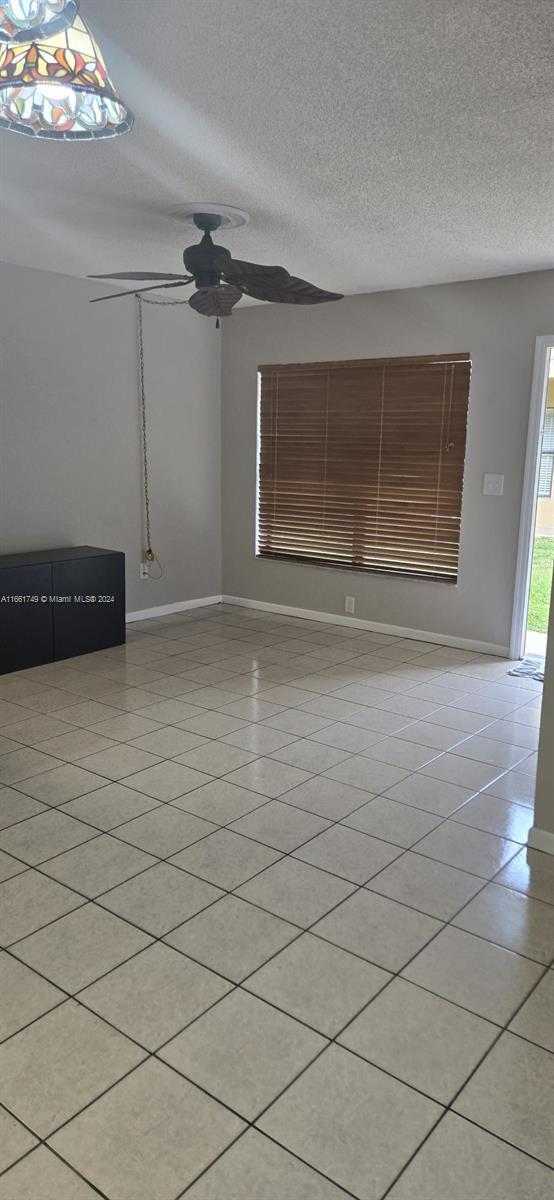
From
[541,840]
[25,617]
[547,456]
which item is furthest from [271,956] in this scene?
[547,456]

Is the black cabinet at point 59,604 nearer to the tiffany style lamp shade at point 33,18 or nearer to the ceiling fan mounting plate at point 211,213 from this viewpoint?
the ceiling fan mounting plate at point 211,213

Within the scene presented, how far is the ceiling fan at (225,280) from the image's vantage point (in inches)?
129

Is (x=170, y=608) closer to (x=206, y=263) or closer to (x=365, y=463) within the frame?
(x=365, y=463)

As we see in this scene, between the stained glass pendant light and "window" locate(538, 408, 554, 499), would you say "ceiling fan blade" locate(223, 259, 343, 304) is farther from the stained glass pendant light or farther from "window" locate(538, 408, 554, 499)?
"window" locate(538, 408, 554, 499)

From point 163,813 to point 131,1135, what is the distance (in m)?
1.39

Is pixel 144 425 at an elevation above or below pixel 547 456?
above

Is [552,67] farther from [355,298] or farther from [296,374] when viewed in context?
[296,374]

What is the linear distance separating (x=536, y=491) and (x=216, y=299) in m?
2.41

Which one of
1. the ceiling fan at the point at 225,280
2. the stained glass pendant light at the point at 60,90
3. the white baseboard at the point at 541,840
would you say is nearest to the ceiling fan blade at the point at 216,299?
the ceiling fan at the point at 225,280

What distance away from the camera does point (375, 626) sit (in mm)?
5879

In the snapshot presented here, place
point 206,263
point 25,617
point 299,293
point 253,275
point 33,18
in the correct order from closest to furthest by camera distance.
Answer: point 33,18 → point 253,275 → point 299,293 → point 206,263 → point 25,617

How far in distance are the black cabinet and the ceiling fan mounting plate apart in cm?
213

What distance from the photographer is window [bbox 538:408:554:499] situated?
4887 millimetres

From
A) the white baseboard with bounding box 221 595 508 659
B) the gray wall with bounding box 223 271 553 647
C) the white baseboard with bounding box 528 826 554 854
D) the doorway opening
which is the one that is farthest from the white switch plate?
the white baseboard with bounding box 528 826 554 854
